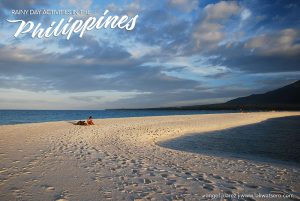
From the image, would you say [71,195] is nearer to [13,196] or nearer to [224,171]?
[13,196]

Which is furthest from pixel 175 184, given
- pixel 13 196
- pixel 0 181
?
pixel 0 181

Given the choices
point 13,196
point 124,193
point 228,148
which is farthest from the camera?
point 228,148

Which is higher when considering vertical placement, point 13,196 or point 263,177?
point 13,196

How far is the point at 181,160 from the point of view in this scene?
9227mm

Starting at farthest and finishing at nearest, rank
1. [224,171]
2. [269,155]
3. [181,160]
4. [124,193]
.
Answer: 1. [269,155]
2. [181,160]
3. [224,171]
4. [124,193]

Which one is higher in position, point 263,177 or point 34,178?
point 34,178

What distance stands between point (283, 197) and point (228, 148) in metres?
8.09

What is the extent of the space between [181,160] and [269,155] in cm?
526

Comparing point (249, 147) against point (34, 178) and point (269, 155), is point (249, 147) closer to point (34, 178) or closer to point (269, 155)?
point (269, 155)

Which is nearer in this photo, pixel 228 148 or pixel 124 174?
pixel 124 174

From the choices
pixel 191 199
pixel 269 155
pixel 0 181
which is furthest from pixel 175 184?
pixel 269 155

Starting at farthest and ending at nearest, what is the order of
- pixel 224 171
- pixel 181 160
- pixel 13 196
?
pixel 181 160 < pixel 224 171 < pixel 13 196

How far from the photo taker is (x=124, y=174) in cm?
695

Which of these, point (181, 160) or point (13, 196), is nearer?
point (13, 196)
